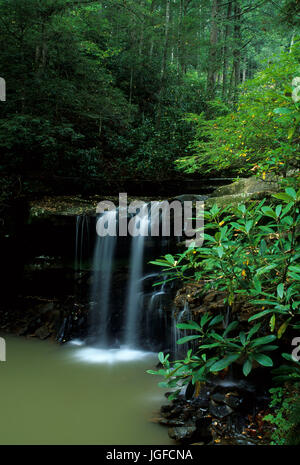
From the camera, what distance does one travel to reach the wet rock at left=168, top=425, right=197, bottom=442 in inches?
111

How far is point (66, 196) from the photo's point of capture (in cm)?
829

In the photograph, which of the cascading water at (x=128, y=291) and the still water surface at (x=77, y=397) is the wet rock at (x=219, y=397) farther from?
the cascading water at (x=128, y=291)

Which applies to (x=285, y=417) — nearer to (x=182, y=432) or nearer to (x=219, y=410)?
(x=219, y=410)

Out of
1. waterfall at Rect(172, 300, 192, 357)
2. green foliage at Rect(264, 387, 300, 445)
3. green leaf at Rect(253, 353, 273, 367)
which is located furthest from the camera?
waterfall at Rect(172, 300, 192, 357)

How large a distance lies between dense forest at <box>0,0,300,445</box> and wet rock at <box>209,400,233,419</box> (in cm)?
1

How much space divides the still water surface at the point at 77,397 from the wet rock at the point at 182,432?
9 centimetres

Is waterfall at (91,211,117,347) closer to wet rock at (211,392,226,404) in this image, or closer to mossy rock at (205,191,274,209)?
mossy rock at (205,191,274,209)

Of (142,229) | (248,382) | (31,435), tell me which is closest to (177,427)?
(248,382)

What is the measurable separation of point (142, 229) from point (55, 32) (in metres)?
5.57

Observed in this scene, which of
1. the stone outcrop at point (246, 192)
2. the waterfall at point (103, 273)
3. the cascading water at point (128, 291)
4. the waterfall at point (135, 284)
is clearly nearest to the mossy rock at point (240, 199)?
the stone outcrop at point (246, 192)

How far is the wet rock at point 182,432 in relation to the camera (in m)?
2.82

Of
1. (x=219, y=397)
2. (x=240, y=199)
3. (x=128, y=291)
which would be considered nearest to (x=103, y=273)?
(x=128, y=291)

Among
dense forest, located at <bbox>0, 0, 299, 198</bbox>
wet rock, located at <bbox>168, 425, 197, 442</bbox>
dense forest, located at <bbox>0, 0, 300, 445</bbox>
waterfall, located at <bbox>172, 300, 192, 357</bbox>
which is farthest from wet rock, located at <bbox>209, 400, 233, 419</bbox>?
dense forest, located at <bbox>0, 0, 299, 198</bbox>

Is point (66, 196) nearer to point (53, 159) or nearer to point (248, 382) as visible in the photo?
point (53, 159)
